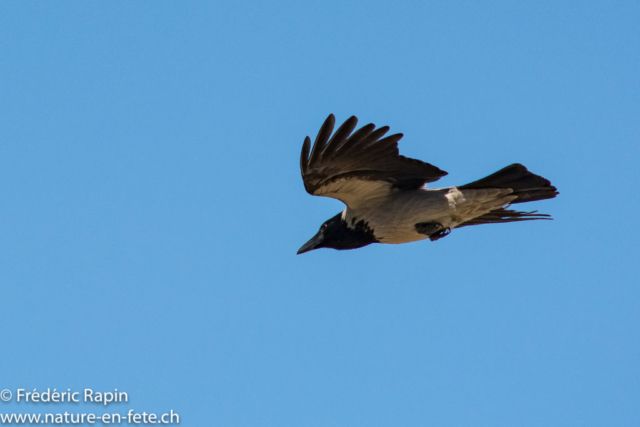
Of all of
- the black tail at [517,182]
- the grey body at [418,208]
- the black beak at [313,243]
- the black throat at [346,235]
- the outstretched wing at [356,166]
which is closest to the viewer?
the outstretched wing at [356,166]

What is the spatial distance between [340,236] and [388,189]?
93 cm

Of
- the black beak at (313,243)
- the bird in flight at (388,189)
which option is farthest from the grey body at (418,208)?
the black beak at (313,243)

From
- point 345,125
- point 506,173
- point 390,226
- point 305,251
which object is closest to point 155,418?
point 305,251

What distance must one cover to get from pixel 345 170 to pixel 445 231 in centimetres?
153

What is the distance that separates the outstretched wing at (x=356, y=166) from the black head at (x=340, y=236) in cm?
38

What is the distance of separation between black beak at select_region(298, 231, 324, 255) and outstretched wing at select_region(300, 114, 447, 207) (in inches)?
31.3

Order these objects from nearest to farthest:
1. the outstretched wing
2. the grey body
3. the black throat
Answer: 1. the outstretched wing
2. the grey body
3. the black throat

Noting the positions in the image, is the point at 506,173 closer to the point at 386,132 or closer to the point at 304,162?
the point at 386,132

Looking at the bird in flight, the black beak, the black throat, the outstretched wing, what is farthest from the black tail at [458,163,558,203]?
the black beak

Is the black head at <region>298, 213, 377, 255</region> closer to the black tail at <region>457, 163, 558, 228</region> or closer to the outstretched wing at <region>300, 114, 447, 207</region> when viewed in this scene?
the outstretched wing at <region>300, 114, 447, 207</region>

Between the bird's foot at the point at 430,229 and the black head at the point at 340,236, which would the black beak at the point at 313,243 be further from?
the bird's foot at the point at 430,229

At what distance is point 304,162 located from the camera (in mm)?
9047

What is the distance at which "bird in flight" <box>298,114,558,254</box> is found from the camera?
8906 mm

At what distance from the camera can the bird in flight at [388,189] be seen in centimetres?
891
